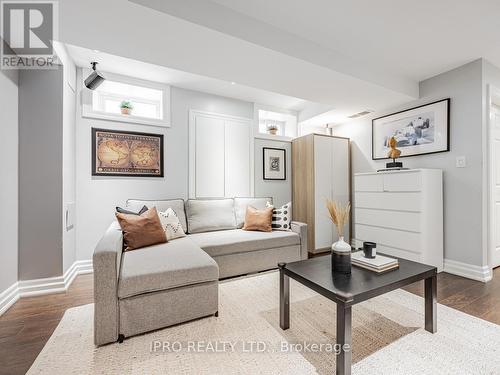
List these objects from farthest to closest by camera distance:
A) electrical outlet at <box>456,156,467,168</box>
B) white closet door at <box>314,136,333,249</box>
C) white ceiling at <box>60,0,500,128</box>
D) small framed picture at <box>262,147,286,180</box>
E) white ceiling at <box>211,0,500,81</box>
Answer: small framed picture at <box>262,147,286,180</box> < white closet door at <box>314,136,333,249</box> < electrical outlet at <box>456,156,467,168</box> < white ceiling at <box>211,0,500,81</box> < white ceiling at <box>60,0,500,128</box>

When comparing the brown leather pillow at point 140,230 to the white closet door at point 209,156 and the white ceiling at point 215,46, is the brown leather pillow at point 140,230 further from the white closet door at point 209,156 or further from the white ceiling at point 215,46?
the white ceiling at point 215,46

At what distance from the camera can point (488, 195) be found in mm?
2590

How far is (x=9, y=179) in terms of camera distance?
6.70ft

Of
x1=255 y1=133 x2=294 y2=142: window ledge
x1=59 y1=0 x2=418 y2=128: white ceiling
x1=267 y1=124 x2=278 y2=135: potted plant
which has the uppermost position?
x1=59 y1=0 x2=418 y2=128: white ceiling

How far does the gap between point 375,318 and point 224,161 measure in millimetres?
2720

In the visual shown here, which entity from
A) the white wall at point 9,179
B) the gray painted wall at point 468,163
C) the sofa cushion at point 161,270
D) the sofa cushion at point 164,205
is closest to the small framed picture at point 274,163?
the sofa cushion at point 164,205

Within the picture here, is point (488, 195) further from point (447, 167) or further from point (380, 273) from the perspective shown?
point (380, 273)

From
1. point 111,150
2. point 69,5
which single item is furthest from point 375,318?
point 111,150

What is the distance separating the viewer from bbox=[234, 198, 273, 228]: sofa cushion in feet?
11.1

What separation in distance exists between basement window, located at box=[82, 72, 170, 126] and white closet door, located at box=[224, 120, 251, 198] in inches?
38.6

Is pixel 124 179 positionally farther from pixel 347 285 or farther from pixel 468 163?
pixel 468 163

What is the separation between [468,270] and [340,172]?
201 centimetres

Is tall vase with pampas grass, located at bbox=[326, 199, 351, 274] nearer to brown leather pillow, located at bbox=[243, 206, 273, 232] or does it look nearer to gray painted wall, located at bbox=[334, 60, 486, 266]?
brown leather pillow, located at bbox=[243, 206, 273, 232]

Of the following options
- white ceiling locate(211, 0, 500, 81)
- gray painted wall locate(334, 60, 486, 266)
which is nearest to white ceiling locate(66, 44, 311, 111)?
white ceiling locate(211, 0, 500, 81)
